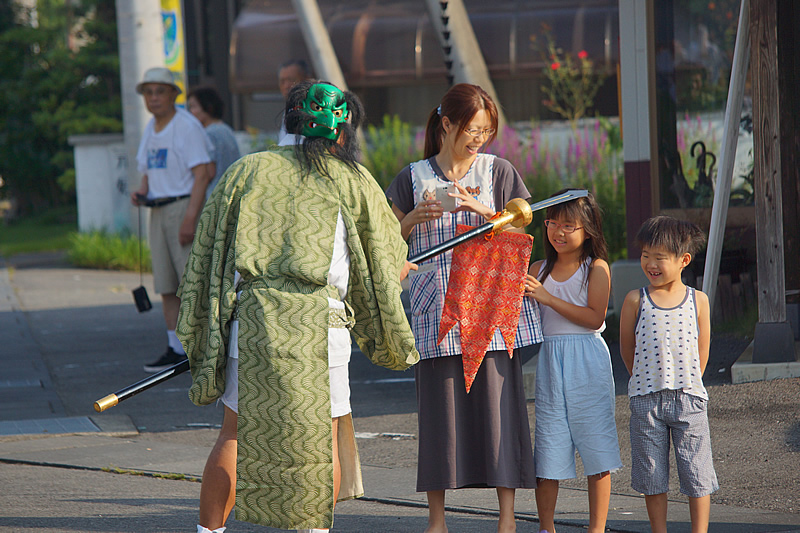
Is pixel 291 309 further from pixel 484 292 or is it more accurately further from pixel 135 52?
pixel 135 52

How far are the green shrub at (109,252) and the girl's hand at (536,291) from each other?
1213cm

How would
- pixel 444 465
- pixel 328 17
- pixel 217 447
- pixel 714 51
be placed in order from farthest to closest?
1. pixel 328 17
2. pixel 714 51
3. pixel 444 465
4. pixel 217 447

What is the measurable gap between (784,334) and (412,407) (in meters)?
2.32

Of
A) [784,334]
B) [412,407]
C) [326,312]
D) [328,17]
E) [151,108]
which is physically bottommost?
[412,407]

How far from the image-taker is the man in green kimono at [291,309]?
3.30m

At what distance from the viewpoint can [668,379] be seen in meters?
3.61

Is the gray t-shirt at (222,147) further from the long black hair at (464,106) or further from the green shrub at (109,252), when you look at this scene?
the green shrub at (109,252)

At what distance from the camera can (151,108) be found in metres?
7.48

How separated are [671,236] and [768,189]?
10.3 feet

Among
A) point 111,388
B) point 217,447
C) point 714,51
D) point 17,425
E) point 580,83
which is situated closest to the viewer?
point 217,447

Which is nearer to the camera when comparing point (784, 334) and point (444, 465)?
point (444, 465)

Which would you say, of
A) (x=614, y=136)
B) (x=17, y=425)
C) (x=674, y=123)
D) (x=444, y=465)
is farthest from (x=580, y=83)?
(x=444, y=465)

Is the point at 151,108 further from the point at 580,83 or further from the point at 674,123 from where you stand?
the point at 580,83

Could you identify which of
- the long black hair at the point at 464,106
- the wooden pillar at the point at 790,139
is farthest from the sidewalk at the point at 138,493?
the wooden pillar at the point at 790,139
